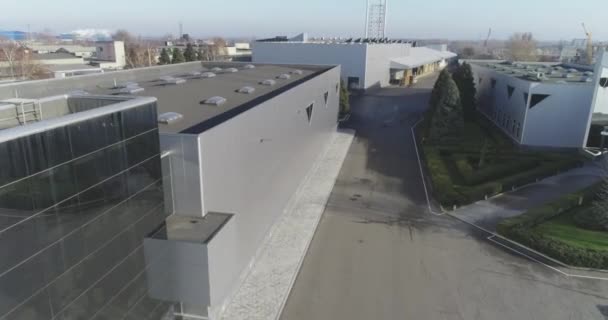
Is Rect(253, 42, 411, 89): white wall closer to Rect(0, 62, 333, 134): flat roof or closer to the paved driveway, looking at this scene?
Rect(0, 62, 333, 134): flat roof

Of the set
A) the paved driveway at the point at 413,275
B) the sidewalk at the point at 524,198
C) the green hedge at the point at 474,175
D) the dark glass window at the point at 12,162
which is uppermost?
the dark glass window at the point at 12,162

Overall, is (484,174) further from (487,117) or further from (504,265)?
(487,117)

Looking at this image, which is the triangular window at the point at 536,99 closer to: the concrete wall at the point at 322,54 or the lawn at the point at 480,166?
the lawn at the point at 480,166

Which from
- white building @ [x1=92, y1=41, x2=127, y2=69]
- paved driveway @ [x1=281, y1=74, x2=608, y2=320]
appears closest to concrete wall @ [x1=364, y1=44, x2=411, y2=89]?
paved driveway @ [x1=281, y1=74, x2=608, y2=320]

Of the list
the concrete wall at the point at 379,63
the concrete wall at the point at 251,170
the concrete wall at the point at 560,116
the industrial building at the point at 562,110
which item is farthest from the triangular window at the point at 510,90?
the concrete wall at the point at 379,63

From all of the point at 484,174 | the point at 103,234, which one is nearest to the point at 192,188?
the point at 103,234
